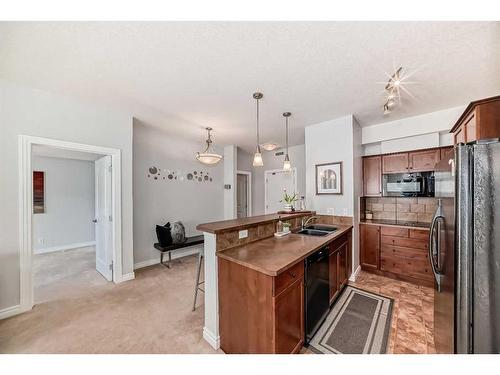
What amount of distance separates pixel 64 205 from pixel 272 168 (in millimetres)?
5556

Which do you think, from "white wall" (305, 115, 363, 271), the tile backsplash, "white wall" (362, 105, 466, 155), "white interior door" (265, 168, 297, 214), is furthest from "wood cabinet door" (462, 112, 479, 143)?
"white interior door" (265, 168, 297, 214)

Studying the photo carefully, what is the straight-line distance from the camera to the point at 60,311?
2352 mm

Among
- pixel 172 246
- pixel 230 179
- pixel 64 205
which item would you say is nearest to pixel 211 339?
pixel 172 246

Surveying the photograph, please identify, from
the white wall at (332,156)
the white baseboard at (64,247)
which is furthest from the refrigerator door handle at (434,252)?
the white baseboard at (64,247)

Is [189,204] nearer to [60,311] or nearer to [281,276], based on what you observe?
[60,311]

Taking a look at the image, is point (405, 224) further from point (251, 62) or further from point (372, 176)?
point (251, 62)

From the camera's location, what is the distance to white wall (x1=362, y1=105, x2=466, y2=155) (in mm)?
3010

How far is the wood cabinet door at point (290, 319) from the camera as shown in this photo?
1.44 metres

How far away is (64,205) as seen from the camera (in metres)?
5.12

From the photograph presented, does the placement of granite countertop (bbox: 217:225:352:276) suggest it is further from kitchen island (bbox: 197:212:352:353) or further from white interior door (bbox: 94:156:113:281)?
white interior door (bbox: 94:156:113:281)

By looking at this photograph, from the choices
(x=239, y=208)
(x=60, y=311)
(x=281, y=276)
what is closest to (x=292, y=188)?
(x=239, y=208)

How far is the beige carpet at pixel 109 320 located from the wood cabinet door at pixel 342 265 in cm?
179

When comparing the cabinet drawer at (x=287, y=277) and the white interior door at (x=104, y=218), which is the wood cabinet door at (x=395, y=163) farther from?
the white interior door at (x=104, y=218)
